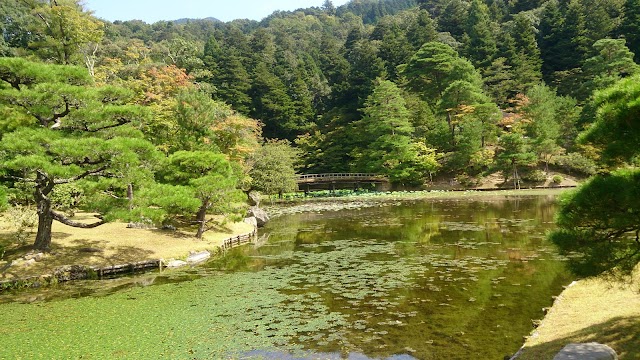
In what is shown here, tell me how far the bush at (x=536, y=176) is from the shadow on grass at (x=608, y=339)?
102 feet

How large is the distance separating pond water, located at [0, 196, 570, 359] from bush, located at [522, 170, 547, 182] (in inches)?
797

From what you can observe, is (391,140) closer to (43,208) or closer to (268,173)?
(268,173)

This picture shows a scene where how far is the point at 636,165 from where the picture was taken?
5730 mm

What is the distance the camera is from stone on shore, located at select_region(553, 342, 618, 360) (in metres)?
4.74

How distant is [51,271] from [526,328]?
12436mm

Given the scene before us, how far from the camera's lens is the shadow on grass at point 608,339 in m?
5.52

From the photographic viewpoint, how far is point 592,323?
21.6 ft

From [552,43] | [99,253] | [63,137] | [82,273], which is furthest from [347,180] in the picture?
[63,137]

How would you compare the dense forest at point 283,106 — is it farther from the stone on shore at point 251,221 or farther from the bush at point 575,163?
the stone on shore at point 251,221

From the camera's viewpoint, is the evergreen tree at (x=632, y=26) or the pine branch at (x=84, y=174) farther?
the evergreen tree at (x=632, y=26)

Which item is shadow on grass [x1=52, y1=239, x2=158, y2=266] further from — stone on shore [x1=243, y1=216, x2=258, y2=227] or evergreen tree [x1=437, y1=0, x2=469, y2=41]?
evergreen tree [x1=437, y1=0, x2=469, y2=41]

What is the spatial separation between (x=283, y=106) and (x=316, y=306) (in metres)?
45.4

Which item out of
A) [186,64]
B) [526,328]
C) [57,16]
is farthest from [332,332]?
[186,64]

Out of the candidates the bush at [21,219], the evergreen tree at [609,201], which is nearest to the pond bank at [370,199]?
the bush at [21,219]
